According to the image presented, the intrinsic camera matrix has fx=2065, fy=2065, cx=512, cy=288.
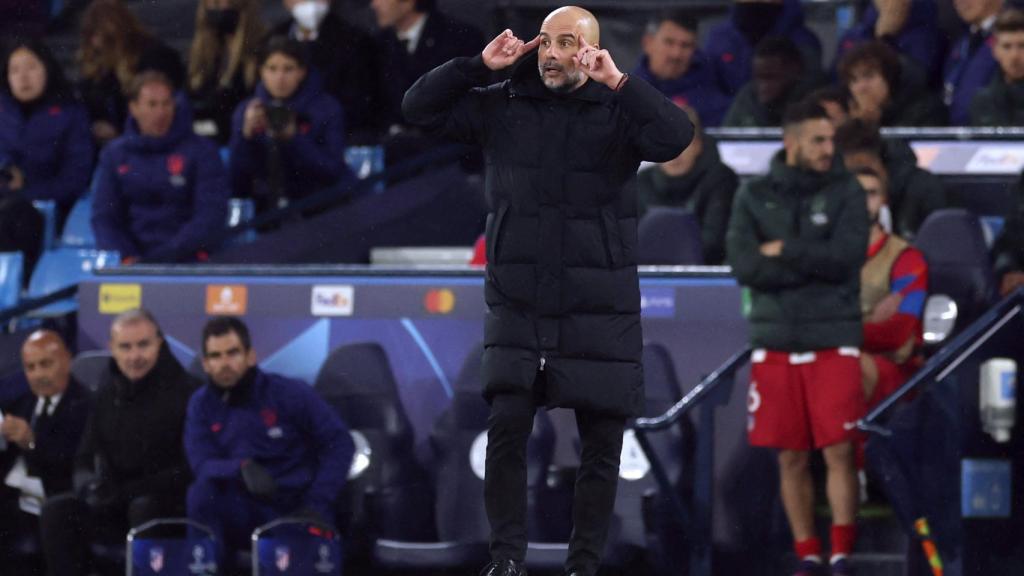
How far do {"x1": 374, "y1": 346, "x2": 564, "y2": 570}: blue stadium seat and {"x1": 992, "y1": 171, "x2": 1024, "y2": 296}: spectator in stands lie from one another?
84.8 inches

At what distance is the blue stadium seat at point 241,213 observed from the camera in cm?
1215

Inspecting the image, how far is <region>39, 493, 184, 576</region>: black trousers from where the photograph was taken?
9.70 m

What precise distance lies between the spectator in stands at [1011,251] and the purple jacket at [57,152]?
5.92m

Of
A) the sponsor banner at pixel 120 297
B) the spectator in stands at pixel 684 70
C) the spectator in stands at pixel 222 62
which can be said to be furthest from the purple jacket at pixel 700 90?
the sponsor banner at pixel 120 297

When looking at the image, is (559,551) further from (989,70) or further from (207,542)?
(989,70)

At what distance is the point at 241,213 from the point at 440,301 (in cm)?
255

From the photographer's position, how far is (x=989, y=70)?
36.9 ft

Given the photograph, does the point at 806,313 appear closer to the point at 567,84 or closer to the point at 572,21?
the point at 567,84

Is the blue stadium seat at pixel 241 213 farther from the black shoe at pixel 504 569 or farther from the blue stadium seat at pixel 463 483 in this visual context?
the black shoe at pixel 504 569

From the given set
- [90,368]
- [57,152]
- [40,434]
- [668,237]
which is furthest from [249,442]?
[57,152]

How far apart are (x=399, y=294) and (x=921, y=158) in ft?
9.57

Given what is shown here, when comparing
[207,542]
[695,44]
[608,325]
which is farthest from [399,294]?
[608,325]

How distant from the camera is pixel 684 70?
472 inches

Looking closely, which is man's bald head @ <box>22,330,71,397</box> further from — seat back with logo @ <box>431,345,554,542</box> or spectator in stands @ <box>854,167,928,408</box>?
spectator in stands @ <box>854,167,928,408</box>
